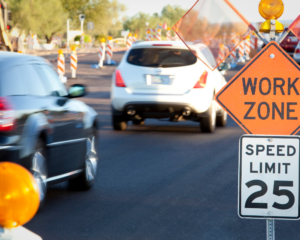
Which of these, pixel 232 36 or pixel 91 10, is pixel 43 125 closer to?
pixel 232 36

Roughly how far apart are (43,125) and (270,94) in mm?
2369

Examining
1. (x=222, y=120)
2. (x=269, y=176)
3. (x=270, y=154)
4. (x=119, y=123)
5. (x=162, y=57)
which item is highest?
(x=162, y=57)

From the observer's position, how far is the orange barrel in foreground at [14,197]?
209 cm

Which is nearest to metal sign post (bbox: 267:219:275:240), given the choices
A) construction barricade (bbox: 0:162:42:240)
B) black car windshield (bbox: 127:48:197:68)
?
construction barricade (bbox: 0:162:42:240)

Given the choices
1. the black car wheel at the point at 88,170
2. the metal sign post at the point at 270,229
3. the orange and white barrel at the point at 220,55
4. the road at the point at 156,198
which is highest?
the orange and white barrel at the point at 220,55

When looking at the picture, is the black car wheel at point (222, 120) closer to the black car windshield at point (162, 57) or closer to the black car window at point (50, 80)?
the black car windshield at point (162, 57)

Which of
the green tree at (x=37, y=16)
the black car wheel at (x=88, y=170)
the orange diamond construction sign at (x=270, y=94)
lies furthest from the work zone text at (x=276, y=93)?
the green tree at (x=37, y=16)

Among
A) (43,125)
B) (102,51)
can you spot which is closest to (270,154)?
(43,125)

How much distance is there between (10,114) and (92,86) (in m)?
17.1

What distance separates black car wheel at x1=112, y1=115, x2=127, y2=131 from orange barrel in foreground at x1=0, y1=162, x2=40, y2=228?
376 inches

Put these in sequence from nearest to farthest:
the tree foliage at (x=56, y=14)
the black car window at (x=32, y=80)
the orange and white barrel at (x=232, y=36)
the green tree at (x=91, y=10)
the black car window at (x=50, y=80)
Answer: the orange and white barrel at (x=232, y=36), the black car window at (x=32, y=80), the black car window at (x=50, y=80), the tree foliage at (x=56, y=14), the green tree at (x=91, y=10)

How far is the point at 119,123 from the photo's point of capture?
11875 mm

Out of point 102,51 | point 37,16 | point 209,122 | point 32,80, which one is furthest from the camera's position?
point 37,16

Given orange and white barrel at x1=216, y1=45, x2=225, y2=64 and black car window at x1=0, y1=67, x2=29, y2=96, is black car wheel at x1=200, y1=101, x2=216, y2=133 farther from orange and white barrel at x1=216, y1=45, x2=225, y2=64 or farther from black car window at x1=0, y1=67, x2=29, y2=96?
black car window at x1=0, y1=67, x2=29, y2=96
